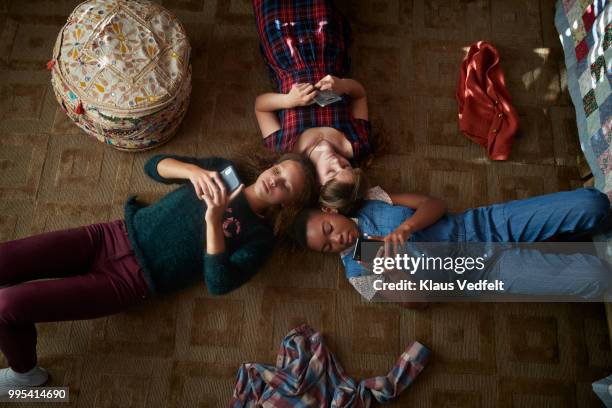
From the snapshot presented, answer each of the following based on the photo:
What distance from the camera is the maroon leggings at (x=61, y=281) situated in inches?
45.3

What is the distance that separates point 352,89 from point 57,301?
3.12ft

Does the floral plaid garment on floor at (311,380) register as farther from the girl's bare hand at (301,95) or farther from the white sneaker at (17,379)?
the girl's bare hand at (301,95)

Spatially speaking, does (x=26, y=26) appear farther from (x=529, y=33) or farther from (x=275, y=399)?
(x=529, y=33)

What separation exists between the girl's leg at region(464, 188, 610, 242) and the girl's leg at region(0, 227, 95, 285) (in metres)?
0.98

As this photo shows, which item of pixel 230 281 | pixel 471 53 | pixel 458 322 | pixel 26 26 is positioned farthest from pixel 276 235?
pixel 26 26

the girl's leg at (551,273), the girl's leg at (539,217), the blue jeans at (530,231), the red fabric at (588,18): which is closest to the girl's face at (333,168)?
the blue jeans at (530,231)

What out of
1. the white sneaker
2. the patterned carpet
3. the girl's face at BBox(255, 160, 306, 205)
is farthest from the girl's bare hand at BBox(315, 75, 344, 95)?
the white sneaker

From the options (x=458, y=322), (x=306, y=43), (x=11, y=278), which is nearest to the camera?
(x=11, y=278)

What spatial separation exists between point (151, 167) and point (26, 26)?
739mm

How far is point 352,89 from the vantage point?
1.49 m

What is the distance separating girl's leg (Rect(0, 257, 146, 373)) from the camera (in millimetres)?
1141

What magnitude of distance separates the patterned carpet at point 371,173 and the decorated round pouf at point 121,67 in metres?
0.18

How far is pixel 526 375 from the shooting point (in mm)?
1369

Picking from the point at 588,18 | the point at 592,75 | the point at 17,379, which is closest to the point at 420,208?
the point at 592,75
